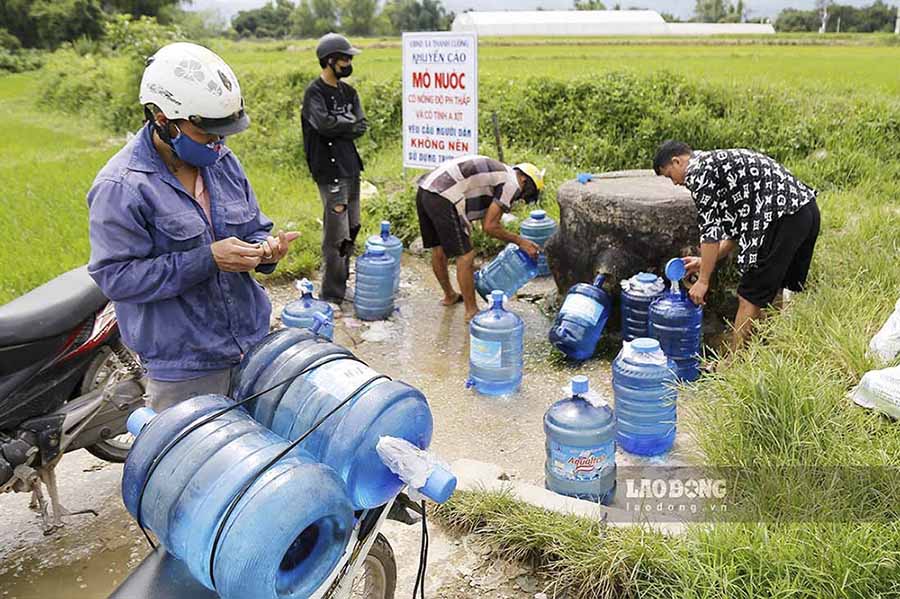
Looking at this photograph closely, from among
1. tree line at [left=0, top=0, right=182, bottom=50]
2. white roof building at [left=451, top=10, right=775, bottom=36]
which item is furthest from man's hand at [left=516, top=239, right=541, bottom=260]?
white roof building at [left=451, top=10, right=775, bottom=36]

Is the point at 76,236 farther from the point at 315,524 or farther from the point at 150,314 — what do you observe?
the point at 315,524

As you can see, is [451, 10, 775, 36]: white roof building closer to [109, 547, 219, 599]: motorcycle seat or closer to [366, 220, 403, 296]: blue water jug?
[366, 220, 403, 296]: blue water jug

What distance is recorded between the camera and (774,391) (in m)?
3.16

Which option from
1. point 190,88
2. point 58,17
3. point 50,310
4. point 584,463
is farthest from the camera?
point 58,17

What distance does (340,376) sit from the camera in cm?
197

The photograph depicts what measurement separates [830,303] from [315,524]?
3.61 m

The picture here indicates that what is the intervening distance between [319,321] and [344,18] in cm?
6523

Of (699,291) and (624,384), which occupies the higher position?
(699,291)

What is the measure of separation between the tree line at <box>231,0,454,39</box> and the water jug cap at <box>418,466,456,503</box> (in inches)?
2368

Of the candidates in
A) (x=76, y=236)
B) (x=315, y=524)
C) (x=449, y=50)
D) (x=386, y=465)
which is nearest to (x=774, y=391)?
(x=386, y=465)

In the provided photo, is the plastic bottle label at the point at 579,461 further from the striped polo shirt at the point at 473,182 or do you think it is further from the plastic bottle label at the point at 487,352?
the striped polo shirt at the point at 473,182

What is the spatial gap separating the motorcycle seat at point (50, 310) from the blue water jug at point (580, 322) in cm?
282

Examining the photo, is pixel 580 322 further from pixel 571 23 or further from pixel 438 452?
pixel 571 23

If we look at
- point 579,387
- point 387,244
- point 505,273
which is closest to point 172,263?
point 579,387
